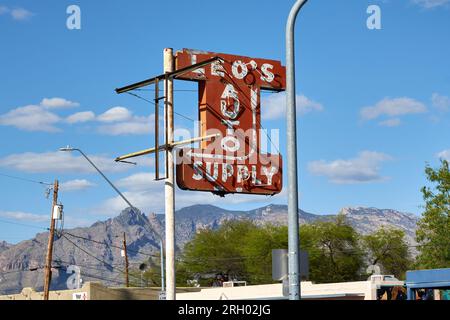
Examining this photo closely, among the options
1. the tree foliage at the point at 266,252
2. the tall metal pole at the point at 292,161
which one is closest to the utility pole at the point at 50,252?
the tall metal pole at the point at 292,161

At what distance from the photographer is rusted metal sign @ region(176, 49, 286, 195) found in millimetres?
26922

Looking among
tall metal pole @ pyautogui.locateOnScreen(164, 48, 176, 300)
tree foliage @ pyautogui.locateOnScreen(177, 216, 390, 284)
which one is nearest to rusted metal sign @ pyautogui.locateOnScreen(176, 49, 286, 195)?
tall metal pole @ pyautogui.locateOnScreen(164, 48, 176, 300)

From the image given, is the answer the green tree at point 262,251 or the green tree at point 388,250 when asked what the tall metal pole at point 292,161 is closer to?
the green tree at point 262,251

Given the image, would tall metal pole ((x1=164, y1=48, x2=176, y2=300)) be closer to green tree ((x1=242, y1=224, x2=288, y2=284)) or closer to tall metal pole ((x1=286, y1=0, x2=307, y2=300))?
tall metal pole ((x1=286, y1=0, x2=307, y2=300))

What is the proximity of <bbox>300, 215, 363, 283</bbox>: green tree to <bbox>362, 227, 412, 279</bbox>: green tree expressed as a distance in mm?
2218

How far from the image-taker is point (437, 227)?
65.4m

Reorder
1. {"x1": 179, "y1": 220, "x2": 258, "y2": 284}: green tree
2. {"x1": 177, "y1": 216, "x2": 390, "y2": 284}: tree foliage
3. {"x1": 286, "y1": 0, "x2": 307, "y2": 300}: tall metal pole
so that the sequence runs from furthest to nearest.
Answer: {"x1": 179, "y1": 220, "x2": 258, "y2": 284}: green tree < {"x1": 177, "y1": 216, "x2": 390, "y2": 284}: tree foliage < {"x1": 286, "y1": 0, "x2": 307, "y2": 300}: tall metal pole

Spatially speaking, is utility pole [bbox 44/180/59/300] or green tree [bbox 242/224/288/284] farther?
green tree [bbox 242/224/288/284]

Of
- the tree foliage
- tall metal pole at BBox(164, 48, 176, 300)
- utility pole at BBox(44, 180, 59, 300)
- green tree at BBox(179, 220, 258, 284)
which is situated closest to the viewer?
tall metal pole at BBox(164, 48, 176, 300)

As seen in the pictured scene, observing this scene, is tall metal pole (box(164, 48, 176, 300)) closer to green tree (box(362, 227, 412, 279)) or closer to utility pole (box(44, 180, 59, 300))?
utility pole (box(44, 180, 59, 300))

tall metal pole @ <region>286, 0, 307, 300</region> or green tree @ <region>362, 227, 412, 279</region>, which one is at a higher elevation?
green tree @ <region>362, 227, 412, 279</region>

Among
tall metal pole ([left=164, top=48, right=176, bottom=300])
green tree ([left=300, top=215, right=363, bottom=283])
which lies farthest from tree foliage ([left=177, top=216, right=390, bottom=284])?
tall metal pole ([left=164, top=48, right=176, bottom=300])

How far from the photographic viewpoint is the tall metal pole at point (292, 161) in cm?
1595
